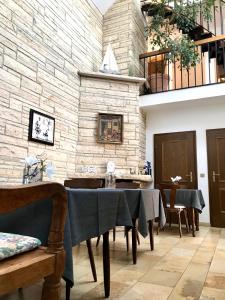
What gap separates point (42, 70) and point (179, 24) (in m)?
3.58

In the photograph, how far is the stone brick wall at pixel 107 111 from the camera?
4.96 metres

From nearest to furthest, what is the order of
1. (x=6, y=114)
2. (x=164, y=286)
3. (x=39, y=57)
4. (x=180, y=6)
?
(x=164, y=286)
(x=6, y=114)
(x=39, y=57)
(x=180, y=6)

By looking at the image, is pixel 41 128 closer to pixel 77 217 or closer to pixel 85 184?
pixel 85 184

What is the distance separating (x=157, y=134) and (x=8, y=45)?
3745 mm

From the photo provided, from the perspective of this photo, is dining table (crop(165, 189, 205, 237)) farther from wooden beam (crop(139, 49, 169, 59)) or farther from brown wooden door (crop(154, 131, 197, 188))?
wooden beam (crop(139, 49, 169, 59))

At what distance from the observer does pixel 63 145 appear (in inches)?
176

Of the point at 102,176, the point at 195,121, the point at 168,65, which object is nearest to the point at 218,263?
the point at 102,176

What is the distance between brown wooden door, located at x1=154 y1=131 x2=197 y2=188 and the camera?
5.62 meters

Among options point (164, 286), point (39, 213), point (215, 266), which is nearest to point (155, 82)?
point (215, 266)

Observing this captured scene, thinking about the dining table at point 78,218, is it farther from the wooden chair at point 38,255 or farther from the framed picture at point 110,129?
the framed picture at point 110,129

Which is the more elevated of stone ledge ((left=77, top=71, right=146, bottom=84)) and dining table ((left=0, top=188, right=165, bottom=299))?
stone ledge ((left=77, top=71, right=146, bottom=84))

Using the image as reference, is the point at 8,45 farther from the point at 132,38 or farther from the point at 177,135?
the point at 177,135

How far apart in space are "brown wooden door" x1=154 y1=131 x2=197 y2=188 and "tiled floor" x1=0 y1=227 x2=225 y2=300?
2301 millimetres

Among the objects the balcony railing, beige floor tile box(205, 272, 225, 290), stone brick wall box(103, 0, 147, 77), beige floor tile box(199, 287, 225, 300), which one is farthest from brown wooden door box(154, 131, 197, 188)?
beige floor tile box(199, 287, 225, 300)
